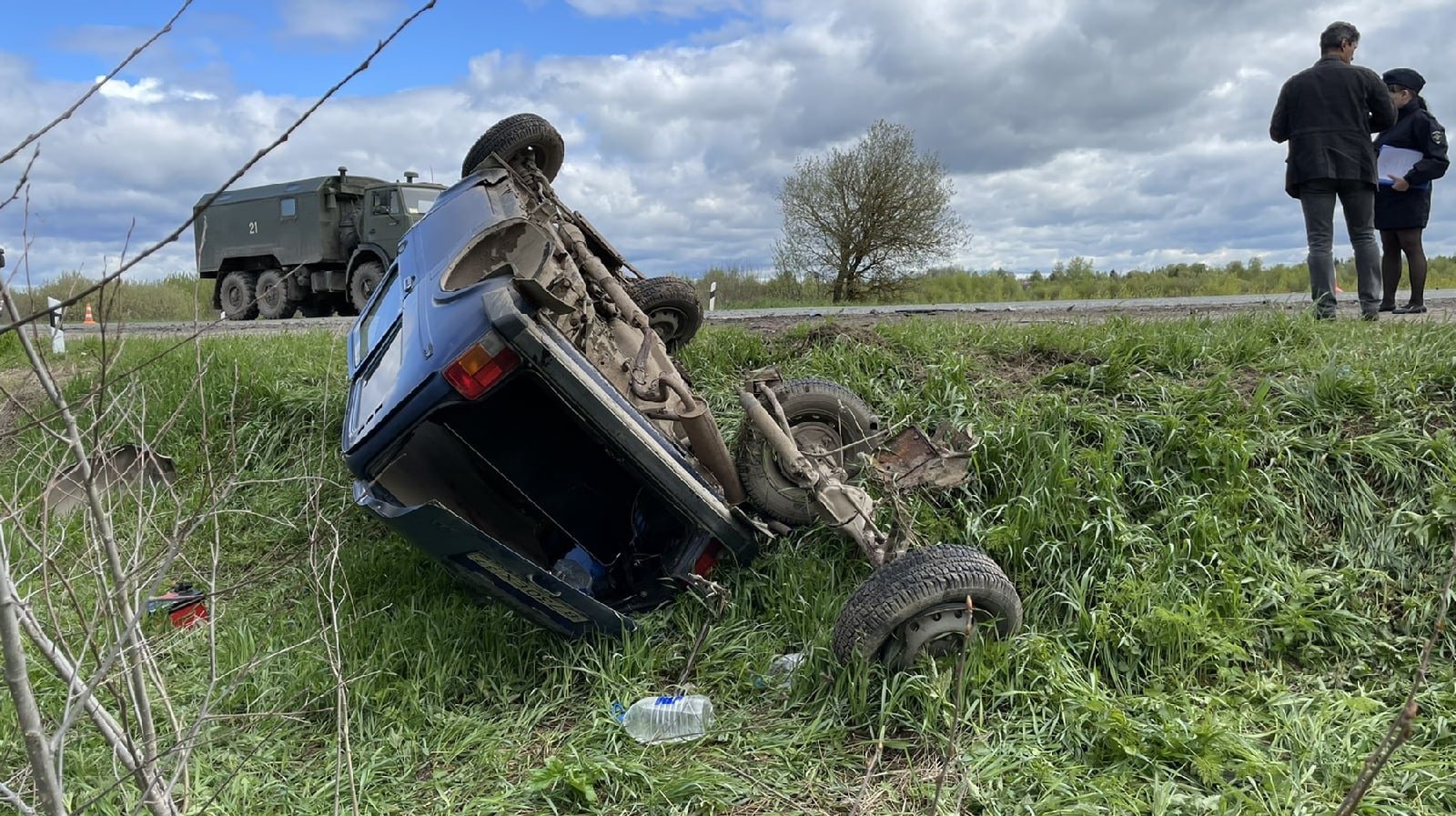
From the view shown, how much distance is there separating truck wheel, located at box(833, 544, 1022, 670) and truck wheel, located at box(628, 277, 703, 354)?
112 inches

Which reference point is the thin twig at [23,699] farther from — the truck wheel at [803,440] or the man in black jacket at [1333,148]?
the man in black jacket at [1333,148]

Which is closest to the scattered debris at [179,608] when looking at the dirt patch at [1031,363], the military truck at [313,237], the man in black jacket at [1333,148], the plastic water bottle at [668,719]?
the plastic water bottle at [668,719]

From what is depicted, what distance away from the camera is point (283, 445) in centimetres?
599

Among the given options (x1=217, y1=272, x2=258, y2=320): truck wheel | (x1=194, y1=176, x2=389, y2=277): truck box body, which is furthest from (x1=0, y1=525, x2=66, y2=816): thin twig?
(x1=217, y1=272, x2=258, y2=320): truck wheel

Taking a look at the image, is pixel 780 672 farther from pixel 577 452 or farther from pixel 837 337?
pixel 837 337

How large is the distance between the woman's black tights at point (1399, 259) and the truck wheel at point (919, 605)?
516cm

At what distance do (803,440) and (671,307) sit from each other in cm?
187

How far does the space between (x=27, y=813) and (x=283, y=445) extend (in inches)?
193

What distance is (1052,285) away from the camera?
70.2ft

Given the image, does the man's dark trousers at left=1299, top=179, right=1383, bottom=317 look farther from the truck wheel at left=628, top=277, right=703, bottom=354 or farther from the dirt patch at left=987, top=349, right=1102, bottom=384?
the truck wheel at left=628, top=277, right=703, bottom=354

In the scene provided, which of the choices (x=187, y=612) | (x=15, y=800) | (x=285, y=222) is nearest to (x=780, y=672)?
(x=15, y=800)

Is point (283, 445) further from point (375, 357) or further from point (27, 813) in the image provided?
point (27, 813)

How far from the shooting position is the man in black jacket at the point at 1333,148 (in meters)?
5.67

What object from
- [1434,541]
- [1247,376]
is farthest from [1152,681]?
[1247,376]
